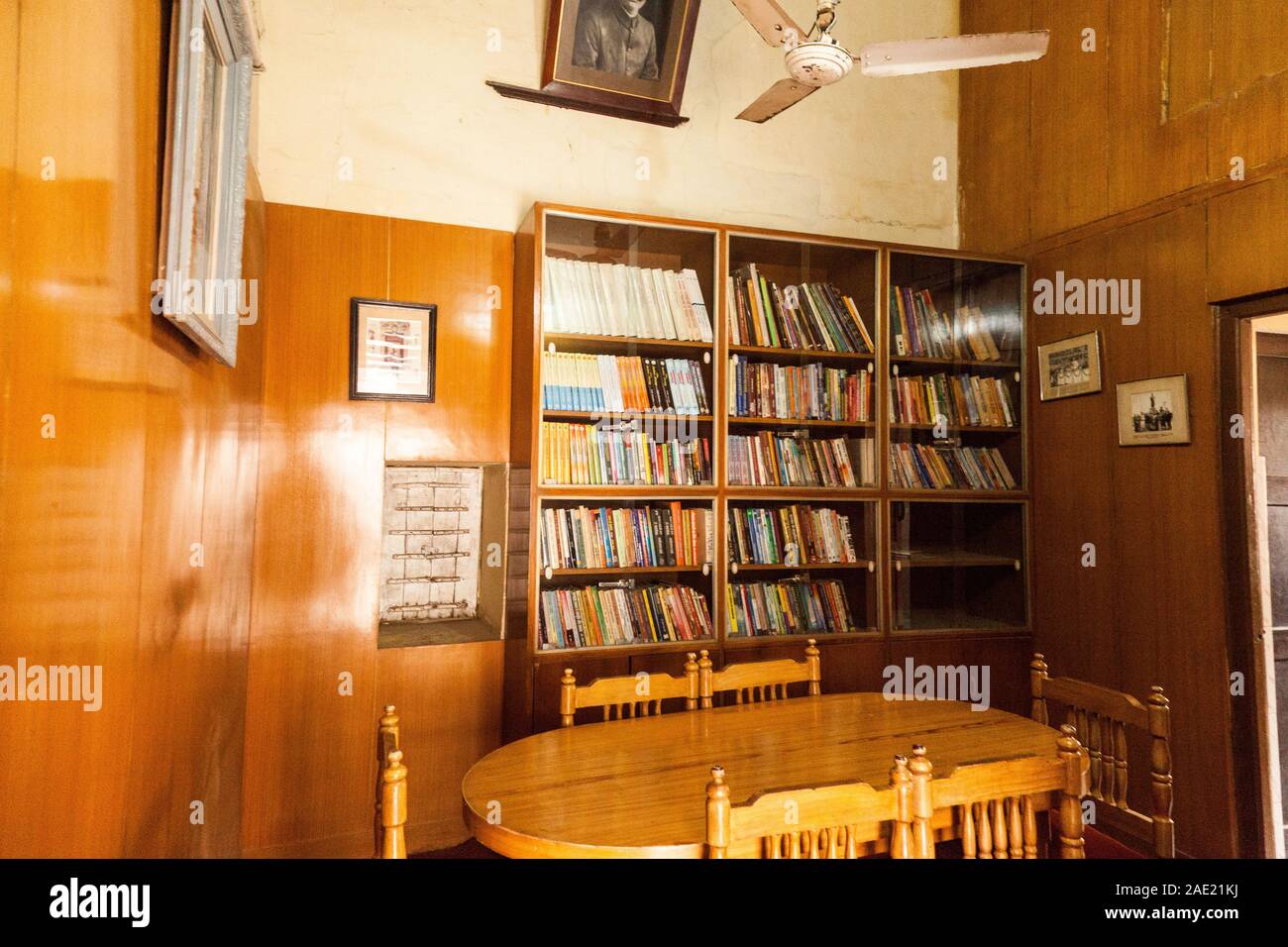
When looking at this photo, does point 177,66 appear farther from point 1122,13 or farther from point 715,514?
point 1122,13

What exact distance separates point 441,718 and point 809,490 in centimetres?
199

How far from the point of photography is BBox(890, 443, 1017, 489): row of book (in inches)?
143

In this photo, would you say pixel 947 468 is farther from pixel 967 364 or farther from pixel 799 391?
pixel 799 391

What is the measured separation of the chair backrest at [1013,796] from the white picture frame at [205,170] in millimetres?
1722

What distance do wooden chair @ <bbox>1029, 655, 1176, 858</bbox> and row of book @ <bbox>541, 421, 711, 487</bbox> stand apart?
161cm

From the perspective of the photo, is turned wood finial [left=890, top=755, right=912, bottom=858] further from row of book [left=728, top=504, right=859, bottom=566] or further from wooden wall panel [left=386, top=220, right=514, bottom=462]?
wooden wall panel [left=386, top=220, right=514, bottom=462]

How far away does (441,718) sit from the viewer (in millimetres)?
3164

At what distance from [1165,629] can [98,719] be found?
3641 millimetres

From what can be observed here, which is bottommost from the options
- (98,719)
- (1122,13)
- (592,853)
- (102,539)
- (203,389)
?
(592,853)

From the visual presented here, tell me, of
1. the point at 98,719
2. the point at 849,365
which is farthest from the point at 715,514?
the point at 98,719

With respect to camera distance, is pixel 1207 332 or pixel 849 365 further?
pixel 849 365

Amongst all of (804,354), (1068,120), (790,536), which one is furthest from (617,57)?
(790,536)

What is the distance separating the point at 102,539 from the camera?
→ 1119mm

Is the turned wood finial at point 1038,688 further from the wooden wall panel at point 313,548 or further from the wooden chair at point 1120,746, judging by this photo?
the wooden wall panel at point 313,548
